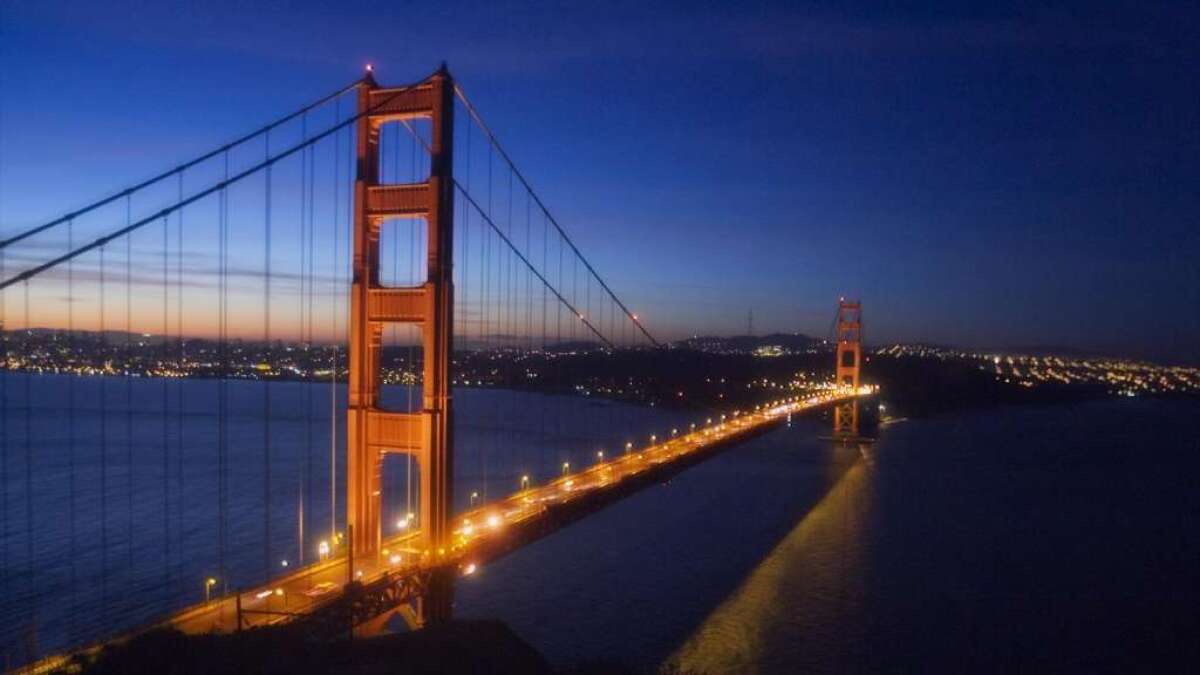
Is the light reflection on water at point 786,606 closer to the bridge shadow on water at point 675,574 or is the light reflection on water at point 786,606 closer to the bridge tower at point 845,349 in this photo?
the bridge shadow on water at point 675,574

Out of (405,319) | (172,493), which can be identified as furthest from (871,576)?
(172,493)

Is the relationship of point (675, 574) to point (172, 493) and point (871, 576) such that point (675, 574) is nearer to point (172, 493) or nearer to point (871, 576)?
point (871, 576)

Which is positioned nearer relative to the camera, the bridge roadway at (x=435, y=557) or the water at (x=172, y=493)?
the bridge roadway at (x=435, y=557)

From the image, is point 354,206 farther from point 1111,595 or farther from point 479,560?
point 1111,595

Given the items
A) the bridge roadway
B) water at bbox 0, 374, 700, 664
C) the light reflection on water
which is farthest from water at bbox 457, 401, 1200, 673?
water at bbox 0, 374, 700, 664

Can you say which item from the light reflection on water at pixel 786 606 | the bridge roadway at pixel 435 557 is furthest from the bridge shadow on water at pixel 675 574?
the bridge roadway at pixel 435 557

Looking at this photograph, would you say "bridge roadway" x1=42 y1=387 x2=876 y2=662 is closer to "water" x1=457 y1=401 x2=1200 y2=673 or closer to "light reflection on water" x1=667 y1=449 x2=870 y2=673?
"water" x1=457 y1=401 x2=1200 y2=673

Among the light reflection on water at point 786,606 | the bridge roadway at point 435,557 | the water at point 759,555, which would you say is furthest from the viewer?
the water at point 759,555
